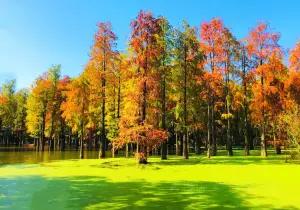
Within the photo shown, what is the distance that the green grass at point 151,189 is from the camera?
16.9 m

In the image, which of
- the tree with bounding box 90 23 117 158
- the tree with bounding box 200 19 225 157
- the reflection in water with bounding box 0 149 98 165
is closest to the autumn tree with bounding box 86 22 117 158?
the tree with bounding box 90 23 117 158

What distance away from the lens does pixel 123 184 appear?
896 inches

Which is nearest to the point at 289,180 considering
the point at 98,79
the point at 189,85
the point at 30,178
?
the point at 30,178

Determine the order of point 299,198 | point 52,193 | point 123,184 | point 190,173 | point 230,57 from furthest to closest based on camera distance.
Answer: point 230,57 → point 190,173 → point 123,184 → point 52,193 → point 299,198

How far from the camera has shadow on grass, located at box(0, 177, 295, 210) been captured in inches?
656

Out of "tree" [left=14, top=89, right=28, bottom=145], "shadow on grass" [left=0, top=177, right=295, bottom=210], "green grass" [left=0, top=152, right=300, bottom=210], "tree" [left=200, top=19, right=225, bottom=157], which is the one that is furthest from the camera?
"tree" [left=14, top=89, right=28, bottom=145]

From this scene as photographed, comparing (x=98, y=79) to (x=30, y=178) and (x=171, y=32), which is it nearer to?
(x=171, y=32)

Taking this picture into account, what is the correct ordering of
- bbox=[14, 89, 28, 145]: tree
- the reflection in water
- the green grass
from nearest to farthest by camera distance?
the green grass
the reflection in water
bbox=[14, 89, 28, 145]: tree

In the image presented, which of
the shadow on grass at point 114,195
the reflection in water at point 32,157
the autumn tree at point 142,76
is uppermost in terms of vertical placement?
the autumn tree at point 142,76

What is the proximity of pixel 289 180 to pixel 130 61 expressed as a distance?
19167mm

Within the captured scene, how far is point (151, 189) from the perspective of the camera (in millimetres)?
20719

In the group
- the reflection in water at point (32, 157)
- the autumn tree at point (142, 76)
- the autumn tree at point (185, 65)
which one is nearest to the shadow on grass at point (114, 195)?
the autumn tree at point (142, 76)

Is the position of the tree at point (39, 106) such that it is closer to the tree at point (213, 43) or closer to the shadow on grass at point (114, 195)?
the tree at point (213, 43)

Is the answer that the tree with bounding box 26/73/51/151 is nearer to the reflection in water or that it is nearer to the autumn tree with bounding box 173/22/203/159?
the reflection in water
